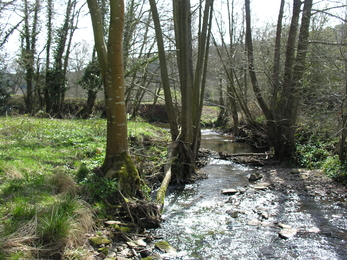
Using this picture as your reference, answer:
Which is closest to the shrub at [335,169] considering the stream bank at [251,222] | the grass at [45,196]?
the stream bank at [251,222]

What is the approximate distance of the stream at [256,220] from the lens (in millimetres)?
4609

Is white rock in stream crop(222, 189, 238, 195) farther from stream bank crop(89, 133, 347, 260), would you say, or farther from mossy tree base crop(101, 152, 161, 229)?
mossy tree base crop(101, 152, 161, 229)

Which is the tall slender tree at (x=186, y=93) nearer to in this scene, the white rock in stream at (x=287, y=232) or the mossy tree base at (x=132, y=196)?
the mossy tree base at (x=132, y=196)

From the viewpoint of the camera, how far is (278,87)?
12.0 m

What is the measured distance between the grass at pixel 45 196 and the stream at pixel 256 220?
153 centimetres

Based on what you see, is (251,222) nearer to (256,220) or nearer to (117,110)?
(256,220)

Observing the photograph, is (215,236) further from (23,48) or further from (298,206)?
(23,48)

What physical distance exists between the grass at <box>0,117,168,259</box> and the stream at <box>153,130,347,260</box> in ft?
5.02

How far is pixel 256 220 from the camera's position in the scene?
589 centimetres

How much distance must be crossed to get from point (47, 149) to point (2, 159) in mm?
1871

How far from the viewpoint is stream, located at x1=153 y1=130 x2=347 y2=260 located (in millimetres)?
4609

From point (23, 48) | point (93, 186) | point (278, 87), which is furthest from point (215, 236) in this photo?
point (23, 48)

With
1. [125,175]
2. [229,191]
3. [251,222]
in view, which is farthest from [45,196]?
[229,191]

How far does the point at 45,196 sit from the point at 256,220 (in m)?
4.06
